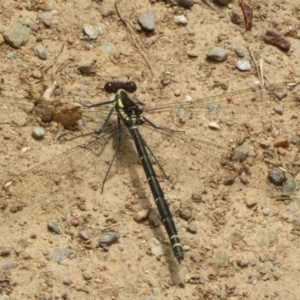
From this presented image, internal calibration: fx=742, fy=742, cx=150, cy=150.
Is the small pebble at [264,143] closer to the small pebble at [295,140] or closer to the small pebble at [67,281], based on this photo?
the small pebble at [295,140]

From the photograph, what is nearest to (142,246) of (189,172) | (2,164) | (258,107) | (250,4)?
(189,172)

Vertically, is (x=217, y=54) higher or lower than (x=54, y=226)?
higher

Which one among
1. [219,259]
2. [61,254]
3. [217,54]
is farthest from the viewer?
[217,54]

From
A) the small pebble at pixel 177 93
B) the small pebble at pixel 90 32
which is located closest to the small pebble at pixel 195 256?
the small pebble at pixel 177 93

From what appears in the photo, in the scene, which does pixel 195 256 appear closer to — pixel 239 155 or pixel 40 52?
pixel 239 155

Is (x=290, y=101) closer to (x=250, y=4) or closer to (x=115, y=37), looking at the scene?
A: (x=250, y=4)


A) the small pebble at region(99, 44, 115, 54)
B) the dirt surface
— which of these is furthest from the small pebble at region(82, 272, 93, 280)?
the small pebble at region(99, 44, 115, 54)

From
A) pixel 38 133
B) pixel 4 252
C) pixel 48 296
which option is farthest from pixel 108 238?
pixel 38 133

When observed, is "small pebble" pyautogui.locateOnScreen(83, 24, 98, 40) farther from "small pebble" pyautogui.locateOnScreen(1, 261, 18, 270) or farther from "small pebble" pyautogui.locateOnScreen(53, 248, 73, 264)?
"small pebble" pyautogui.locateOnScreen(1, 261, 18, 270)
